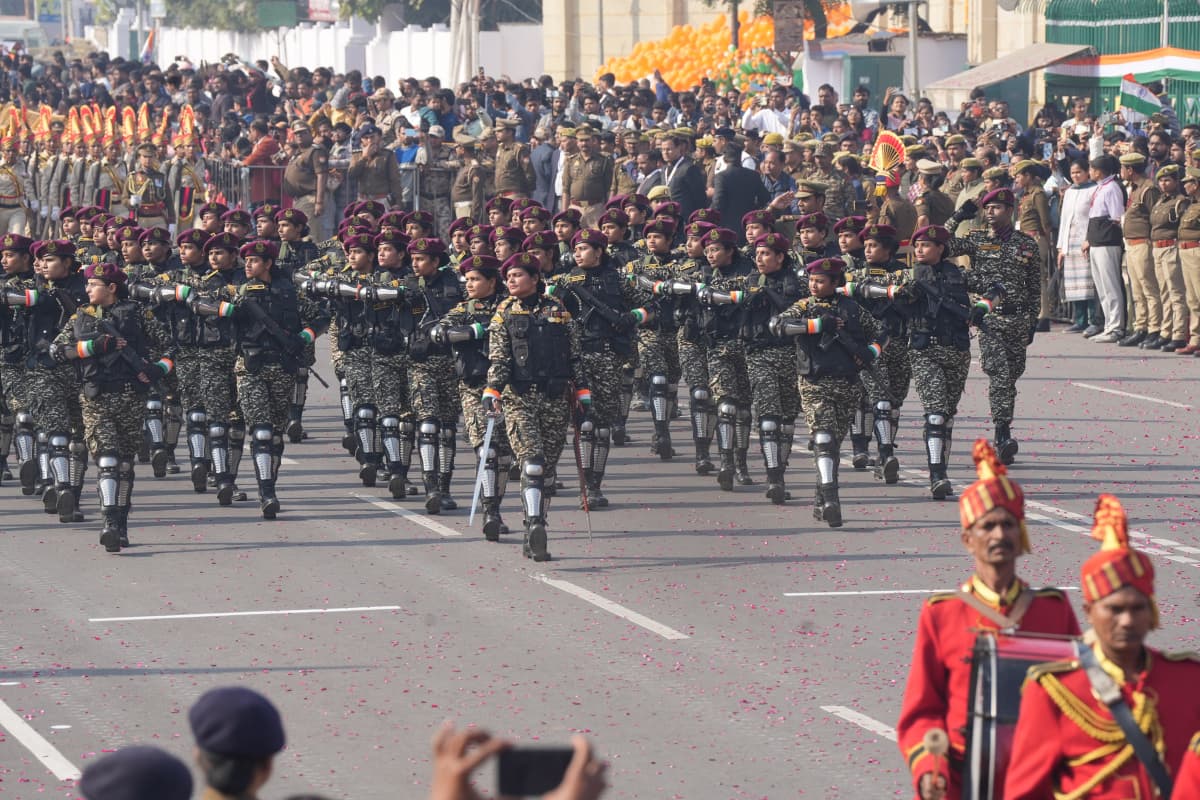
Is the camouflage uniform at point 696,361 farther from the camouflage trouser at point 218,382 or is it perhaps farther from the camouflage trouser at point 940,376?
the camouflage trouser at point 218,382

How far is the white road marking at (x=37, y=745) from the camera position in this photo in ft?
31.3

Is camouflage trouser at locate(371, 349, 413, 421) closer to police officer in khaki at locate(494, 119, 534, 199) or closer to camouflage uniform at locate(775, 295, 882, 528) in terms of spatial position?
camouflage uniform at locate(775, 295, 882, 528)

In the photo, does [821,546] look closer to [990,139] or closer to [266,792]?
[266,792]

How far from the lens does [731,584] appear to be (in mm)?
13445

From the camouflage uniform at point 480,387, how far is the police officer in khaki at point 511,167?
14368mm

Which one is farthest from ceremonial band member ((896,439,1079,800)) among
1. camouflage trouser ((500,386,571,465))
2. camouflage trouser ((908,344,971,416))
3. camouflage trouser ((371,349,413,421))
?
camouflage trouser ((371,349,413,421))

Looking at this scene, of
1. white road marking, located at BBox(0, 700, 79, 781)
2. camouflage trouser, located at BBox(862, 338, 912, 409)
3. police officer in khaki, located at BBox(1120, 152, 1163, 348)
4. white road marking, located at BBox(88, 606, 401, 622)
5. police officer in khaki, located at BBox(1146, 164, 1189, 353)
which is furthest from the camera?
police officer in khaki, located at BBox(1120, 152, 1163, 348)

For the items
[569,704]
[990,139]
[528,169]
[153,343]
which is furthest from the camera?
[528,169]

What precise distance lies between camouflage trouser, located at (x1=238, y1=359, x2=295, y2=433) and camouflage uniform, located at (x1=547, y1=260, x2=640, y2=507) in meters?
1.93

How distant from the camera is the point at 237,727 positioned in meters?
4.84

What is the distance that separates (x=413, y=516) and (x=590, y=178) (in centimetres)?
1175

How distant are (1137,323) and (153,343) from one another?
37.4 ft

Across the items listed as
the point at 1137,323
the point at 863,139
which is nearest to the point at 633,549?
the point at 1137,323

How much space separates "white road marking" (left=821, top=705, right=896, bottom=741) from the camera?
10.1m
